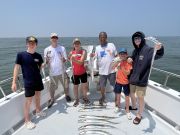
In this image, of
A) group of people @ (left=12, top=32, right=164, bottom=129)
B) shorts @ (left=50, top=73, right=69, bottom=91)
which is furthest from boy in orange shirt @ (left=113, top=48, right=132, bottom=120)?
shorts @ (left=50, top=73, right=69, bottom=91)

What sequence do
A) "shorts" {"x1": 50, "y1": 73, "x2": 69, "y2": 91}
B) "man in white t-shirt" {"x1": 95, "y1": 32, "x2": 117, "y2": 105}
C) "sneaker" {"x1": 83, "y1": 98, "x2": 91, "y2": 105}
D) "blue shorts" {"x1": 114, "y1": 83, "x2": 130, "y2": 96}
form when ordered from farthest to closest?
"sneaker" {"x1": 83, "y1": 98, "x2": 91, "y2": 105}, "shorts" {"x1": 50, "y1": 73, "x2": 69, "y2": 91}, "man in white t-shirt" {"x1": 95, "y1": 32, "x2": 117, "y2": 105}, "blue shorts" {"x1": 114, "y1": 83, "x2": 130, "y2": 96}

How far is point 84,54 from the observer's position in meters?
5.83

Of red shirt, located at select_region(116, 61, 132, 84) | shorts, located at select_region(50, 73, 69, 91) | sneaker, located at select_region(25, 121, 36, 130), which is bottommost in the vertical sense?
sneaker, located at select_region(25, 121, 36, 130)

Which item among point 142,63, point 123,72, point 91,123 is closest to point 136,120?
point 91,123

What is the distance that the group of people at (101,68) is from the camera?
471 cm

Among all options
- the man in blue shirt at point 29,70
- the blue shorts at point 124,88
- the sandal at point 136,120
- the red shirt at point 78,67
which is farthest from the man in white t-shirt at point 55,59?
the sandal at point 136,120

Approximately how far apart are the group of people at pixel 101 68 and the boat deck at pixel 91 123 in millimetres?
183

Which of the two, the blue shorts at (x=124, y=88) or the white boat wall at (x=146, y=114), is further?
the blue shorts at (x=124, y=88)

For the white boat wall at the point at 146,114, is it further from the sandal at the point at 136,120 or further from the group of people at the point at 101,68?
the group of people at the point at 101,68

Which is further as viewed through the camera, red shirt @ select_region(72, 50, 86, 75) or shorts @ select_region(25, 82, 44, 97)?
red shirt @ select_region(72, 50, 86, 75)

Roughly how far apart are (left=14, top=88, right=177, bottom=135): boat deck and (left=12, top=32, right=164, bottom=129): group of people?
183 millimetres

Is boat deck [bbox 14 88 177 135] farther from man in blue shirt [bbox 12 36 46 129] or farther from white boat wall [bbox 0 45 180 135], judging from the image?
man in blue shirt [bbox 12 36 46 129]

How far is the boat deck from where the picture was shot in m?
4.66

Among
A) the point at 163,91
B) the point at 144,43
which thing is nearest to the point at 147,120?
the point at 163,91
